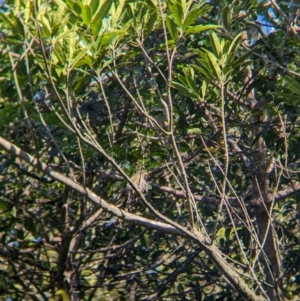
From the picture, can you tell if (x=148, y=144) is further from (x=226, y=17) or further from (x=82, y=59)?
(x=82, y=59)

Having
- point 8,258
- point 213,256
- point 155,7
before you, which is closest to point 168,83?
point 155,7

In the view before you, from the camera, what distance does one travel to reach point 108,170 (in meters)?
4.23

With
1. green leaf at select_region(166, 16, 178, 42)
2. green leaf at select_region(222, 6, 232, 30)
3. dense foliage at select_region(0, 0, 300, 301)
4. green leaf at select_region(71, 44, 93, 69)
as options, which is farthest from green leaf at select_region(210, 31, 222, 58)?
green leaf at select_region(71, 44, 93, 69)

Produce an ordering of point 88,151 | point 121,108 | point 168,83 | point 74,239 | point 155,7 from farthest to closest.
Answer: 1. point 74,239
2. point 121,108
3. point 88,151
4. point 155,7
5. point 168,83

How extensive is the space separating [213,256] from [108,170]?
4.35 ft

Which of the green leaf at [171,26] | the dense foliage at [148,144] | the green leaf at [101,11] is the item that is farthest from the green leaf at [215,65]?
the green leaf at [101,11]

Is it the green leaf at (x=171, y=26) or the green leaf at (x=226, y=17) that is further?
the green leaf at (x=226, y=17)

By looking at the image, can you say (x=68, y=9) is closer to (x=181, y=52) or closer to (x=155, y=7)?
(x=155, y=7)

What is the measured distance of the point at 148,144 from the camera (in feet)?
13.7

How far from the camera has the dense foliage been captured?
2.91m

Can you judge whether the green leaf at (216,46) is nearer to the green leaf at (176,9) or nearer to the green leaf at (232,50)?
the green leaf at (232,50)

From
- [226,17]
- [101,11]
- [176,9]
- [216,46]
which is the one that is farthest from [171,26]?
[226,17]

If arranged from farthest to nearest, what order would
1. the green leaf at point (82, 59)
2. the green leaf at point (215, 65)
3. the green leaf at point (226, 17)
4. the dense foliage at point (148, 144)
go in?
the green leaf at point (226, 17)
the green leaf at point (215, 65)
the dense foliage at point (148, 144)
the green leaf at point (82, 59)

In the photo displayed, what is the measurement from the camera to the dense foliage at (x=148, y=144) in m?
2.91
